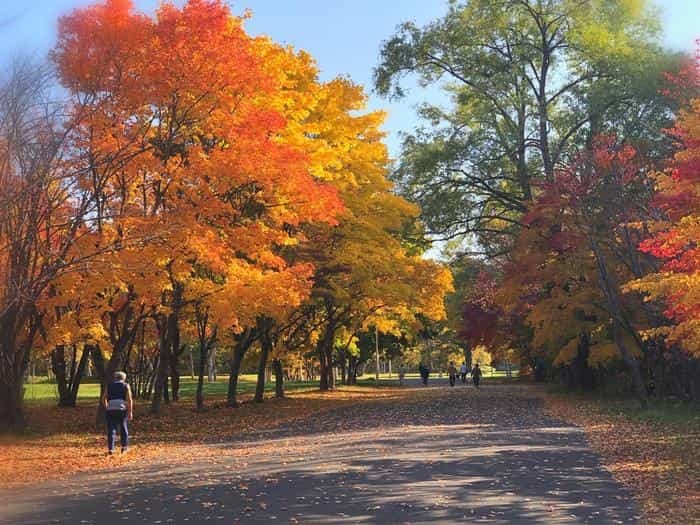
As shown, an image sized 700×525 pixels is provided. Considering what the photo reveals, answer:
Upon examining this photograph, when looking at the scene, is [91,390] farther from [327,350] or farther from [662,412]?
[662,412]

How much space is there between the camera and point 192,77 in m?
16.7

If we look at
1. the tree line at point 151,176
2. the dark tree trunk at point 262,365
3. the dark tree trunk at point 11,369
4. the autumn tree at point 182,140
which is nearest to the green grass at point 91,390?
the dark tree trunk at point 262,365

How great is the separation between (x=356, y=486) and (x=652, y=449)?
20.0 feet

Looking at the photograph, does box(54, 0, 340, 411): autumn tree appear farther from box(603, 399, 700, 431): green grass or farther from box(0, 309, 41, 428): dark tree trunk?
box(603, 399, 700, 431): green grass

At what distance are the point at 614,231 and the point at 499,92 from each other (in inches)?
388

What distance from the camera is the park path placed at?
7.69 m

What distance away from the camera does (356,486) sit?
920 cm

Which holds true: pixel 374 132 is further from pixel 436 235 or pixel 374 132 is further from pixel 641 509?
pixel 641 509

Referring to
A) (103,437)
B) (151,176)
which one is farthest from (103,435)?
(151,176)

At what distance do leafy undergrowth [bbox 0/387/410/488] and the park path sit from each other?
1038mm

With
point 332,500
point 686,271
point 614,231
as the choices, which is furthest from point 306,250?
point 332,500

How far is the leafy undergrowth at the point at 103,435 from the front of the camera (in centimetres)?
1261

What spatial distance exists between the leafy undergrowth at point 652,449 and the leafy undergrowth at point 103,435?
7.50 metres

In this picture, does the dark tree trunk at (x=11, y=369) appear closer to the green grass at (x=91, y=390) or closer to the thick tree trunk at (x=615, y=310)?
the green grass at (x=91, y=390)
